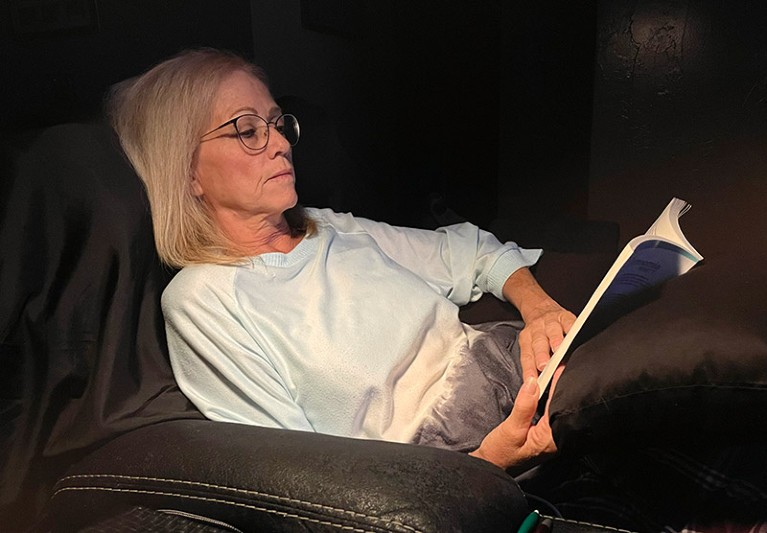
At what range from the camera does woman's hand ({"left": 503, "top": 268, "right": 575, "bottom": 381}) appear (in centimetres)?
114

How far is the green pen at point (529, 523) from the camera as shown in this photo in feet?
2.52

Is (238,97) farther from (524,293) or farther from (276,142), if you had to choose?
(524,293)

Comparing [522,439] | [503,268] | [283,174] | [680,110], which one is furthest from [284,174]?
[680,110]

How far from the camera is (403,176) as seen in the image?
1.67 meters

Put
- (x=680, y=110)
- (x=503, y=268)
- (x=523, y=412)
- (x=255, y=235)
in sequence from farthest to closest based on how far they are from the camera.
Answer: (x=680, y=110)
(x=503, y=268)
(x=255, y=235)
(x=523, y=412)

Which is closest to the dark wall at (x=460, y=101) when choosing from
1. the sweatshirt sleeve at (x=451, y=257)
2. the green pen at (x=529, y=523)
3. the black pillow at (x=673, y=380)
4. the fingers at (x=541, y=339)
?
the sweatshirt sleeve at (x=451, y=257)

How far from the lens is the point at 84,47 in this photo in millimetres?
1118

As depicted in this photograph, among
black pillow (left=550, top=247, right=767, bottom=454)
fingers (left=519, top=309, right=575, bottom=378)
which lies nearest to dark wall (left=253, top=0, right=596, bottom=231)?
fingers (left=519, top=309, right=575, bottom=378)

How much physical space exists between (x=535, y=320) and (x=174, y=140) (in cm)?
68

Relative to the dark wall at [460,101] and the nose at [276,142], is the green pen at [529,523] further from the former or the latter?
the dark wall at [460,101]

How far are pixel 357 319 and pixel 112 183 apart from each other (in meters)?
0.43

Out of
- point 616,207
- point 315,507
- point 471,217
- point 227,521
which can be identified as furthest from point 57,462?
point 616,207

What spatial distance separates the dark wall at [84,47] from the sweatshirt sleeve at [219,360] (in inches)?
13.5

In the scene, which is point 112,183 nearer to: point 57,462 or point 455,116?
point 57,462
